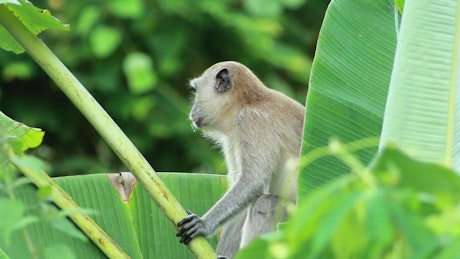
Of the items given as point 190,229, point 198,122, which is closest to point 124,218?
point 190,229

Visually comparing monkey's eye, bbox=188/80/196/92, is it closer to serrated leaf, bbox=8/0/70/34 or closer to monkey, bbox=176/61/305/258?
monkey, bbox=176/61/305/258

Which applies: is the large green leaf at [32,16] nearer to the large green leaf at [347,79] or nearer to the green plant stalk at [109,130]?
the green plant stalk at [109,130]

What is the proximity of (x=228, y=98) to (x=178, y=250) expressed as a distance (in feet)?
4.04

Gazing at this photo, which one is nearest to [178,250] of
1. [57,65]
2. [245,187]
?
[245,187]

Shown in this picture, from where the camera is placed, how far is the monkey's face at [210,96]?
536 cm

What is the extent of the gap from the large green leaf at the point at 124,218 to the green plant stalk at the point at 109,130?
0.62 metres

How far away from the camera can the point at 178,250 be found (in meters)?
4.39

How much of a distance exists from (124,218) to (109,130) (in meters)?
0.93

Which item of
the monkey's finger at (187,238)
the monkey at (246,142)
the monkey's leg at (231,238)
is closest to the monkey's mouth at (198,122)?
the monkey at (246,142)

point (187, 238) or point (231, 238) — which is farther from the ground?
point (231, 238)

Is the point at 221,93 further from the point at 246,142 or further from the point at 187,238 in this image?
the point at 187,238

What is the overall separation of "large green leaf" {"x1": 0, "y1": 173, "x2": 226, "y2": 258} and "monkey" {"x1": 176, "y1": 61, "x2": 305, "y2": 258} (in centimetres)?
18

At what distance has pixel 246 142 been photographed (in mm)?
5102

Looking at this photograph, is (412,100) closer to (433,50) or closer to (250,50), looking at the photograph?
(433,50)
